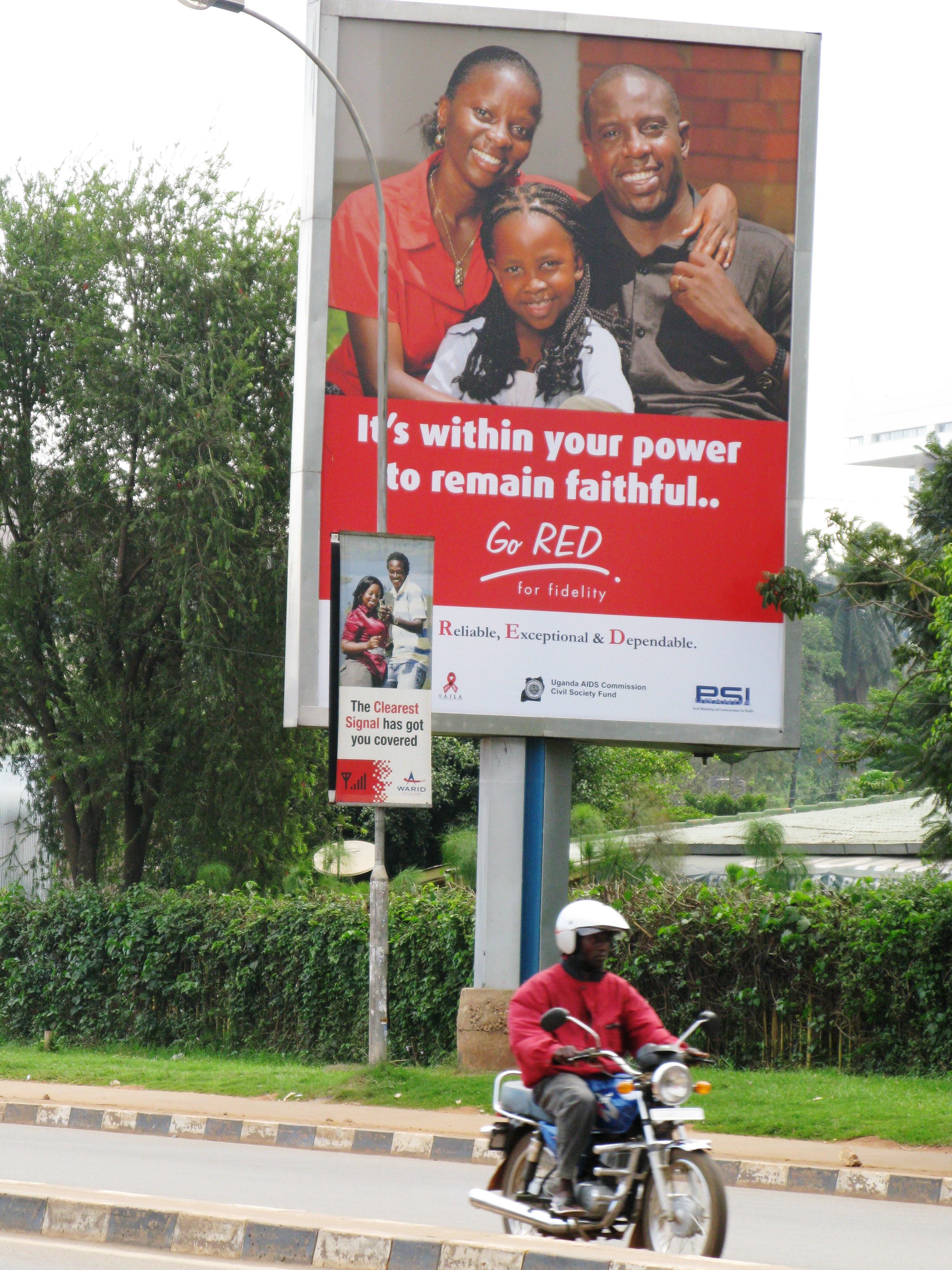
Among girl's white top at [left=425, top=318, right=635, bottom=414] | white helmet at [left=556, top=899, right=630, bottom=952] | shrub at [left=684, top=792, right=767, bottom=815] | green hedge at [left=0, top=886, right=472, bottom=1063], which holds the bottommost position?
shrub at [left=684, top=792, right=767, bottom=815]

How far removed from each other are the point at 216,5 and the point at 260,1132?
910cm

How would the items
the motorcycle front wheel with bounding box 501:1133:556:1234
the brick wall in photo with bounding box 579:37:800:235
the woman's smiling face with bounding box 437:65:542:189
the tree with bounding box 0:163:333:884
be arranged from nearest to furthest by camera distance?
1. the motorcycle front wheel with bounding box 501:1133:556:1234
2. the woman's smiling face with bounding box 437:65:542:189
3. the brick wall in photo with bounding box 579:37:800:235
4. the tree with bounding box 0:163:333:884

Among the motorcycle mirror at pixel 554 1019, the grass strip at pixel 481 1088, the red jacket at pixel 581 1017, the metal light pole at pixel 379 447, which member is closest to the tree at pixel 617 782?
the grass strip at pixel 481 1088

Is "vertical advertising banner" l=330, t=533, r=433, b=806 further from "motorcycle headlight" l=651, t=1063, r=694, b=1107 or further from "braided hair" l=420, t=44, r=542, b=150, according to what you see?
"motorcycle headlight" l=651, t=1063, r=694, b=1107

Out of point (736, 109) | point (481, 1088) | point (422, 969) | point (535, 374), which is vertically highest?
point (736, 109)

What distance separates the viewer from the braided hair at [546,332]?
14.8m

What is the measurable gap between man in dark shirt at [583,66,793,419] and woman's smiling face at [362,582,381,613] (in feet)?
10.5

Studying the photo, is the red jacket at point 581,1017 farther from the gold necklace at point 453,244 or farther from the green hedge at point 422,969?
the gold necklace at point 453,244

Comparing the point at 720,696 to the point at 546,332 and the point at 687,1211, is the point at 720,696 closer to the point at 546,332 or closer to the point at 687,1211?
the point at 546,332

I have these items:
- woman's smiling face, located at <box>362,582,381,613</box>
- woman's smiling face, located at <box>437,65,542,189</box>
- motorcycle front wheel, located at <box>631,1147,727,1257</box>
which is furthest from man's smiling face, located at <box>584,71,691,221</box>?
motorcycle front wheel, located at <box>631,1147,727,1257</box>

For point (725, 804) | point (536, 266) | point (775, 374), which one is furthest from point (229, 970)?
point (725, 804)

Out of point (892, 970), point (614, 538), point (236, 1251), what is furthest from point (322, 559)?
point (236, 1251)

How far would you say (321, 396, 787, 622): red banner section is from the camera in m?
14.6

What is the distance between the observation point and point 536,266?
48.9 ft
